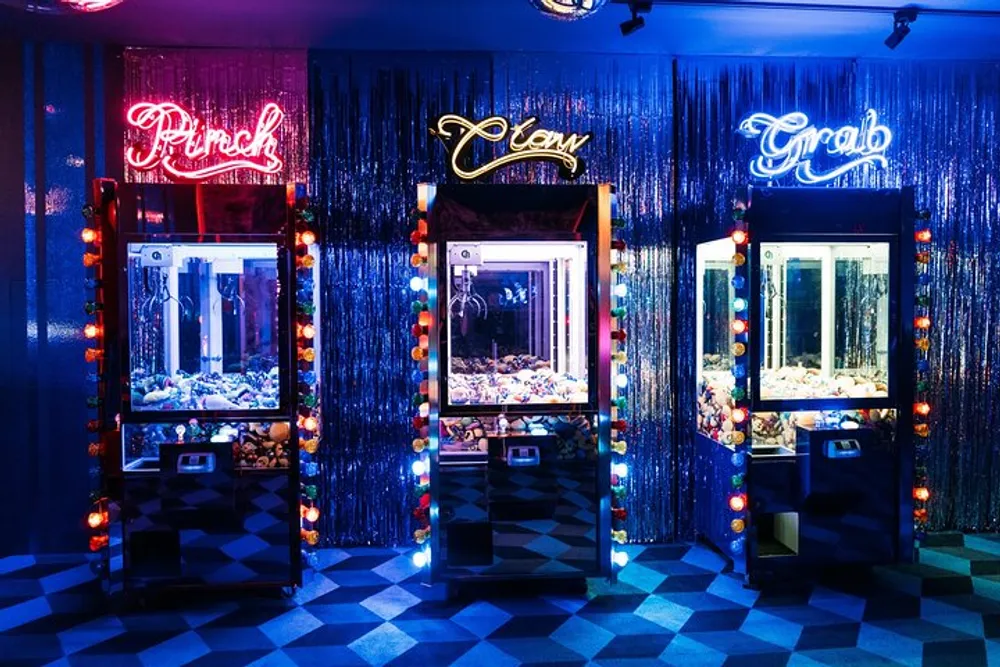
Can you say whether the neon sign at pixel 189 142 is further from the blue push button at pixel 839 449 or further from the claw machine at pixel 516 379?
the blue push button at pixel 839 449

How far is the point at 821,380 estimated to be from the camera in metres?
4.22

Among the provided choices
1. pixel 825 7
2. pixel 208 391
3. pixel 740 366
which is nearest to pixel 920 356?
pixel 740 366

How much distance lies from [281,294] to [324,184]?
116cm

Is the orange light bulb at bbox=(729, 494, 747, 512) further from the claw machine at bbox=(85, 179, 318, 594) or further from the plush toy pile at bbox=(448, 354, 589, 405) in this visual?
the claw machine at bbox=(85, 179, 318, 594)

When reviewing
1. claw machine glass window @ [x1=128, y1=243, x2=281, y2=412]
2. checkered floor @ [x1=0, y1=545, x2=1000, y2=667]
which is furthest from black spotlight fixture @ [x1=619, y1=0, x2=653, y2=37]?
checkered floor @ [x1=0, y1=545, x2=1000, y2=667]

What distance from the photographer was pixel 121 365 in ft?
12.2

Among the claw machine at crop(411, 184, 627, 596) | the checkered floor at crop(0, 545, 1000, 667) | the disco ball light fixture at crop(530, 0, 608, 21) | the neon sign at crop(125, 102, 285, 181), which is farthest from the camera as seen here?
the neon sign at crop(125, 102, 285, 181)

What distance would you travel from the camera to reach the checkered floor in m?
3.29

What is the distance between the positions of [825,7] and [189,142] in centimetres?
360

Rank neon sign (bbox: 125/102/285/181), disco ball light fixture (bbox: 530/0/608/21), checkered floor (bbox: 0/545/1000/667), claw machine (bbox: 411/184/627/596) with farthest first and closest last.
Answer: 1. neon sign (bbox: 125/102/285/181)
2. claw machine (bbox: 411/184/627/596)
3. checkered floor (bbox: 0/545/1000/667)
4. disco ball light fixture (bbox: 530/0/608/21)

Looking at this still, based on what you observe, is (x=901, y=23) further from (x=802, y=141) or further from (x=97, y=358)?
(x=97, y=358)

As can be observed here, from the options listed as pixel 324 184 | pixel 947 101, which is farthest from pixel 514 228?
pixel 947 101

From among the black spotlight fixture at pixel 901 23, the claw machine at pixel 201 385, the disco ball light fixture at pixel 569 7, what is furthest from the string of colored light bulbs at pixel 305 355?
the black spotlight fixture at pixel 901 23

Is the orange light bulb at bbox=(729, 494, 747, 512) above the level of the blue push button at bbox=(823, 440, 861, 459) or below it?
below
